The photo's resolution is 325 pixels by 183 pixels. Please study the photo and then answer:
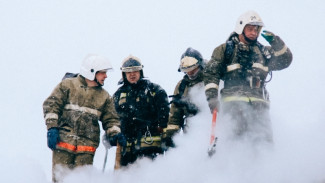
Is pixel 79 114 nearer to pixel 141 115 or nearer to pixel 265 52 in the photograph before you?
pixel 141 115

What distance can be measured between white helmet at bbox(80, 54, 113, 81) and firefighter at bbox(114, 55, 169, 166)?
1.19 meters

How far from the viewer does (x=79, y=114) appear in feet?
27.8

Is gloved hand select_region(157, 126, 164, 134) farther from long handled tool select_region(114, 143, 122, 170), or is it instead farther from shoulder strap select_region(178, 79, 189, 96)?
long handled tool select_region(114, 143, 122, 170)

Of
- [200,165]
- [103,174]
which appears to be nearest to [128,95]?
[103,174]

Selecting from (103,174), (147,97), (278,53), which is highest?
(278,53)

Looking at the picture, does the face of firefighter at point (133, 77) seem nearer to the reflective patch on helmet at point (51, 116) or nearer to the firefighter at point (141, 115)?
the firefighter at point (141, 115)

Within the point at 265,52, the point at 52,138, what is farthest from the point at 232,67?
the point at 52,138

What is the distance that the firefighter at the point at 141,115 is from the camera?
9.90 m

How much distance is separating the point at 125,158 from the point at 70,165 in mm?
1654

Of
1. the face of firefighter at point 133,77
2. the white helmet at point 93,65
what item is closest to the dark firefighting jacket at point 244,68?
the white helmet at point 93,65

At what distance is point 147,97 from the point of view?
10.1 metres

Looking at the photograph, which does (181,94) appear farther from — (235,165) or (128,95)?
(235,165)

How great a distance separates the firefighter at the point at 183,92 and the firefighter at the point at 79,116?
1251 millimetres

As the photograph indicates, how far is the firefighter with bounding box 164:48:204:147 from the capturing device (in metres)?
9.75
